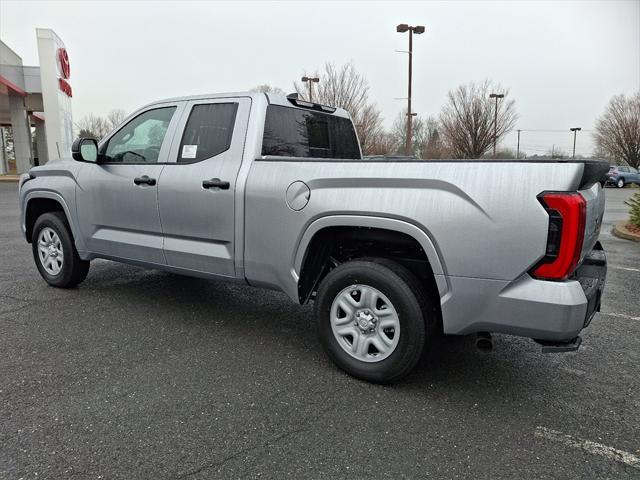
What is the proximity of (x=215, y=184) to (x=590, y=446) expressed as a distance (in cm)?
292

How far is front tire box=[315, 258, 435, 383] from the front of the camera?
2.91 m

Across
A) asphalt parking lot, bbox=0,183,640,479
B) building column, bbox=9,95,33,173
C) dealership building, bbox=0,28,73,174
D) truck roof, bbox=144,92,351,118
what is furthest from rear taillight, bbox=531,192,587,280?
building column, bbox=9,95,33,173

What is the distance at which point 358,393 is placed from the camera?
3020 millimetres

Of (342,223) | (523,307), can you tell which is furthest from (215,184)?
(523,307)

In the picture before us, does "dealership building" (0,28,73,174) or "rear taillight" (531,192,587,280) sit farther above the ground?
"dealership building" (0,28,73,174)

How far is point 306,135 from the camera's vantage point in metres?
4.26

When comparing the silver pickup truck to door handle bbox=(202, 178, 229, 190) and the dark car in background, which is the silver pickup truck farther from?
the dark car in background

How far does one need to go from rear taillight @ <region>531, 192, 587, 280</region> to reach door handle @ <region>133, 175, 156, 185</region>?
9.99 ft

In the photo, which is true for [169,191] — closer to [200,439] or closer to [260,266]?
[260,266]

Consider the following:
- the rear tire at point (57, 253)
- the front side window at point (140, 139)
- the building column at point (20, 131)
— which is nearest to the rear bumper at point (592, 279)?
the front side window at point (140, 139)

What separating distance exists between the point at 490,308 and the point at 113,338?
9.47ft

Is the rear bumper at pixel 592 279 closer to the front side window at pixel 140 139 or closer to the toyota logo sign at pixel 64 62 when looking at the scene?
the front side window at pixel 140 139

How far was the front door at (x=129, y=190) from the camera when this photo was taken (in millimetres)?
4152

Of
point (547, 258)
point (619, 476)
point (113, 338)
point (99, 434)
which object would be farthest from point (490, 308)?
point (113, 338)
